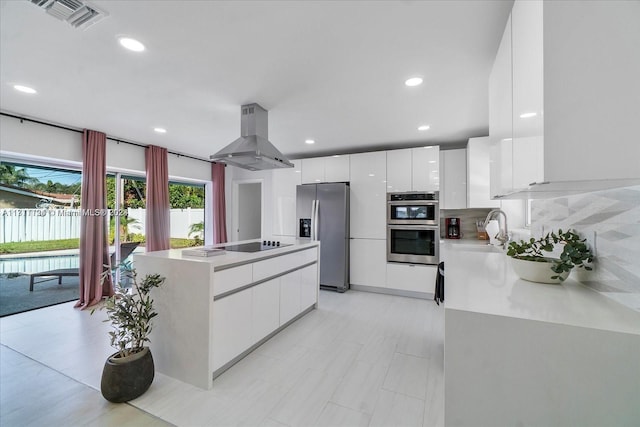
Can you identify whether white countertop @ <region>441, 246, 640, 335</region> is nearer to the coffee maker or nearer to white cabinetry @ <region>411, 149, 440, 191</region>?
white cabinetry @ <region>411, 149, 440, 191</region>

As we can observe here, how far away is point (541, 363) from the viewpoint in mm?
850

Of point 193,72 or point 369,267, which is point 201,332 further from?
point 369,267

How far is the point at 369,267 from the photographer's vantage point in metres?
4.39

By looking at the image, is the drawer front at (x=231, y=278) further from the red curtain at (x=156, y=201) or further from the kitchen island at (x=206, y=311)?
the red curtain at (x=156, y=201)

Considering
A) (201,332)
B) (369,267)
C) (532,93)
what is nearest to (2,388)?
(201,332)

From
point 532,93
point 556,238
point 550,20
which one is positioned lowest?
point 556,238

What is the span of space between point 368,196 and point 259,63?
2808 millimetres

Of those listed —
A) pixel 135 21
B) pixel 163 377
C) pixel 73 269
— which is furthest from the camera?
pixel 73 269

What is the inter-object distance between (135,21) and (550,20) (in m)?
2.07

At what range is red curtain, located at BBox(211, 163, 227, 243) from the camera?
575 centimetres

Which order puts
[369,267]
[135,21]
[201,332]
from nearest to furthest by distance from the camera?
[135,21]
[201,332]
[369,267]

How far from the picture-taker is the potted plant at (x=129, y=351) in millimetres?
1798

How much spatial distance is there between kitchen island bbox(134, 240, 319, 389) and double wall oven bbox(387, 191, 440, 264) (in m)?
2.35

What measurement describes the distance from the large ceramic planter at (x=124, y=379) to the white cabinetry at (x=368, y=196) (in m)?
3.29
